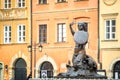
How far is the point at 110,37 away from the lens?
50.6 metres

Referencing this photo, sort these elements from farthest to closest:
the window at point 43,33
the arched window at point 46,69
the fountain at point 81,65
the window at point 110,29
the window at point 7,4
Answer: the window at point 7,4, the window at point 43,33, the arched window at point 46,69, the window at point 110,29, the fountain at point 81,65

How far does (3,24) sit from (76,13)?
732 cm

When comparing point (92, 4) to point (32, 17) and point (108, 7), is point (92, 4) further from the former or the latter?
point (32, 17)

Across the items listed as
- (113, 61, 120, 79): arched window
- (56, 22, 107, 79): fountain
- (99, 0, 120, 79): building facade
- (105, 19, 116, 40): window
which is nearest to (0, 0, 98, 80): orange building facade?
(99, 0, 120, 79): building facade

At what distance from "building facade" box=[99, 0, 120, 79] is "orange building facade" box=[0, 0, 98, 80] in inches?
24.2

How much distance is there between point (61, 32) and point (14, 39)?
15.3 feet

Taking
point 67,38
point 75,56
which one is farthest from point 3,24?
point 75,56

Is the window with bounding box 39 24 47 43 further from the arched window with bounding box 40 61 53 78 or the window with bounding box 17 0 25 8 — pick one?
the window with bounding box 17 0 25 8

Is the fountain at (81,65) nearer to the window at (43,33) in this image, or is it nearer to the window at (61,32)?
the window at (61,32)

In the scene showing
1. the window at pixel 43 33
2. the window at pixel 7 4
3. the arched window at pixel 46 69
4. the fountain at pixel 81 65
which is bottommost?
the arched window at pixel 46 69

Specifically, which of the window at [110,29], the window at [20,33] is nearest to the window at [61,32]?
the window at [20,33]

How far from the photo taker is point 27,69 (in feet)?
182

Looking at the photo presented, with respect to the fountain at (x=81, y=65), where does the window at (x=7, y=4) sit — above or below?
above

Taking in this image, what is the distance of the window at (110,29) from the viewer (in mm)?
50478
